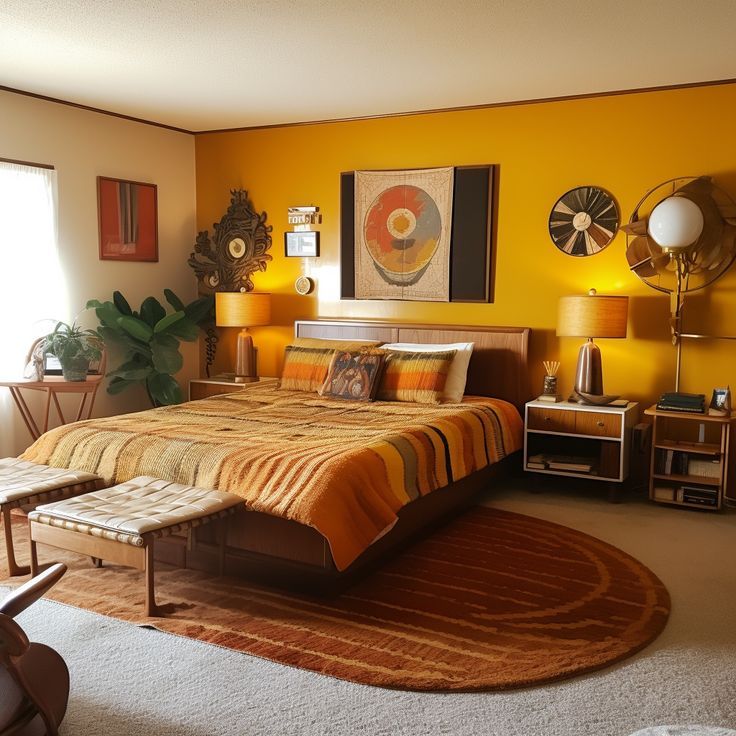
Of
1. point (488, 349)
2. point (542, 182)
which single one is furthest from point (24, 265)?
point (542, 182)

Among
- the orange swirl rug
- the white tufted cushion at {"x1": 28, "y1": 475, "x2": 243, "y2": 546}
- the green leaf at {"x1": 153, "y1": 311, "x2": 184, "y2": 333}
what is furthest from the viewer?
the green leaf at {"x1": 153, "y1": 311, "x2": 184, "y2": 333}

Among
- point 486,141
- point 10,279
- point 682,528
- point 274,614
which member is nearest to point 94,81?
point 10,279

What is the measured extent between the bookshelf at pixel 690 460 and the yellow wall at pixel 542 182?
0.82ft

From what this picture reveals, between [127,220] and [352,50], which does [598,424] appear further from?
[127,220]

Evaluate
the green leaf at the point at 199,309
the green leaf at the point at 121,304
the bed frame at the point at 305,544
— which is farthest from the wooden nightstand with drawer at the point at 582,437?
the green leaf at the point at 121,304

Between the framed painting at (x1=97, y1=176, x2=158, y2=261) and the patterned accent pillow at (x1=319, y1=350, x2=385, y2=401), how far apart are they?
77.7 inches

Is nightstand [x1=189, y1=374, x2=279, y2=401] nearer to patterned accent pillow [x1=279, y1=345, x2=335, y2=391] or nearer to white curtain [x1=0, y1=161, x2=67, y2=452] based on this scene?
patterned accent pillow [x1=279, y1=345, x2=335, y2=391]

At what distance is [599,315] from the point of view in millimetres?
4598

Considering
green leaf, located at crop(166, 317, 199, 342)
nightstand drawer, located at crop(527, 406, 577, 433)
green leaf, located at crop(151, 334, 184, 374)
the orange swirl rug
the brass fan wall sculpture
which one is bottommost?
the orange swirl rug

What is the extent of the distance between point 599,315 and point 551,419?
69 centimetres

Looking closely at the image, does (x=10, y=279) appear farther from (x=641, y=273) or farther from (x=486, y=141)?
(x=641, y=273)

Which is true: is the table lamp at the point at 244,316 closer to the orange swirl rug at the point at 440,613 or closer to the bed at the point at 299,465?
the bed at the point at 299,465

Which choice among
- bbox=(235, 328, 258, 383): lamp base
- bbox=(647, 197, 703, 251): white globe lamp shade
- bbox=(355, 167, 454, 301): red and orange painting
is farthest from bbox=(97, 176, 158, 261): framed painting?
bbox=(647, 197, 703, 251): white globe lamp shade

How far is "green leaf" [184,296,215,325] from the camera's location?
6.11 m
